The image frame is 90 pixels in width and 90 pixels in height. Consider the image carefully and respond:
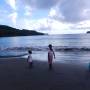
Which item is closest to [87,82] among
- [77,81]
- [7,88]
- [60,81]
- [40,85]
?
[77,81]

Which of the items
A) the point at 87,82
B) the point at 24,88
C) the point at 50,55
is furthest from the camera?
the point at 50,55

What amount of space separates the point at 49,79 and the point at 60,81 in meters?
0.78

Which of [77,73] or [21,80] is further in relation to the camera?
[77,73]

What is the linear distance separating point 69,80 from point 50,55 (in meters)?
4.02

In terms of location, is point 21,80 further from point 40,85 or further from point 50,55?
point 50,55

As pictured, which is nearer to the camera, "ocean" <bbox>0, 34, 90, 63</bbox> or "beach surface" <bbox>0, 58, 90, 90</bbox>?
"beach surface" <bbox>0, 58, 90, 90</bbox>

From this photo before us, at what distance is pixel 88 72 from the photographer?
14086 millimetres

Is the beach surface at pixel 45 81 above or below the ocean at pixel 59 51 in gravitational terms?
above

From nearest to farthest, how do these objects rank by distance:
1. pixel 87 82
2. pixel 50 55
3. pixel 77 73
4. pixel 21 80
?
pixel 87 82 → pixel 21 80 → pixel 77 73 → pixel 50 55

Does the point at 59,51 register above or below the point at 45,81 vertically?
below

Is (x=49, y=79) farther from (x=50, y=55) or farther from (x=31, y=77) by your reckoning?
(x=50, y=55)

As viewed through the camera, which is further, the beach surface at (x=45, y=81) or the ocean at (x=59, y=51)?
the ocean at (x=59, y=51)

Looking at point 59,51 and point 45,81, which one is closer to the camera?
point 45,81

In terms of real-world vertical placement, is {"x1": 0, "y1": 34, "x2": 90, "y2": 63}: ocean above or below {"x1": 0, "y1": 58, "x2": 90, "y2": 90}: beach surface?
below
